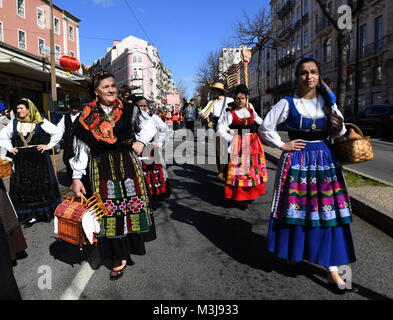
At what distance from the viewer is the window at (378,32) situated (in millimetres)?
27906

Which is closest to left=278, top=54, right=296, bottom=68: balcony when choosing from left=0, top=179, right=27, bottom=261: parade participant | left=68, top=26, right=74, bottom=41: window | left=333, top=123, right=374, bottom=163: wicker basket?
left=68, top=26, right=74, bottom=41: window

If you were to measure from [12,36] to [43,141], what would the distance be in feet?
82.5

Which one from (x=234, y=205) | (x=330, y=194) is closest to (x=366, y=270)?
(x=330, y=194)

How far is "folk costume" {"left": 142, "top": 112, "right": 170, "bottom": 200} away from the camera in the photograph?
593 centimetres

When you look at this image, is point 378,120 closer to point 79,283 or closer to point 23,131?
point 23,131

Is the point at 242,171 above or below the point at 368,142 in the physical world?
below

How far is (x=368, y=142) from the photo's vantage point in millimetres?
2787

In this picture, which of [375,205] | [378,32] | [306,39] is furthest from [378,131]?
[306,39]

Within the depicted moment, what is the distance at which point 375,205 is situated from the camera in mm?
4820

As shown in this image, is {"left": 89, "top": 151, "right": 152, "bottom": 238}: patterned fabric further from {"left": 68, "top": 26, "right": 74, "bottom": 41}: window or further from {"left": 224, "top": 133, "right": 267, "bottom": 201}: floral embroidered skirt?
{"left": 68, "top": 26, "right": 74, "bottom": 41}: window

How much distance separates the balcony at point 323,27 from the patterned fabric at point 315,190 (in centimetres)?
3723
